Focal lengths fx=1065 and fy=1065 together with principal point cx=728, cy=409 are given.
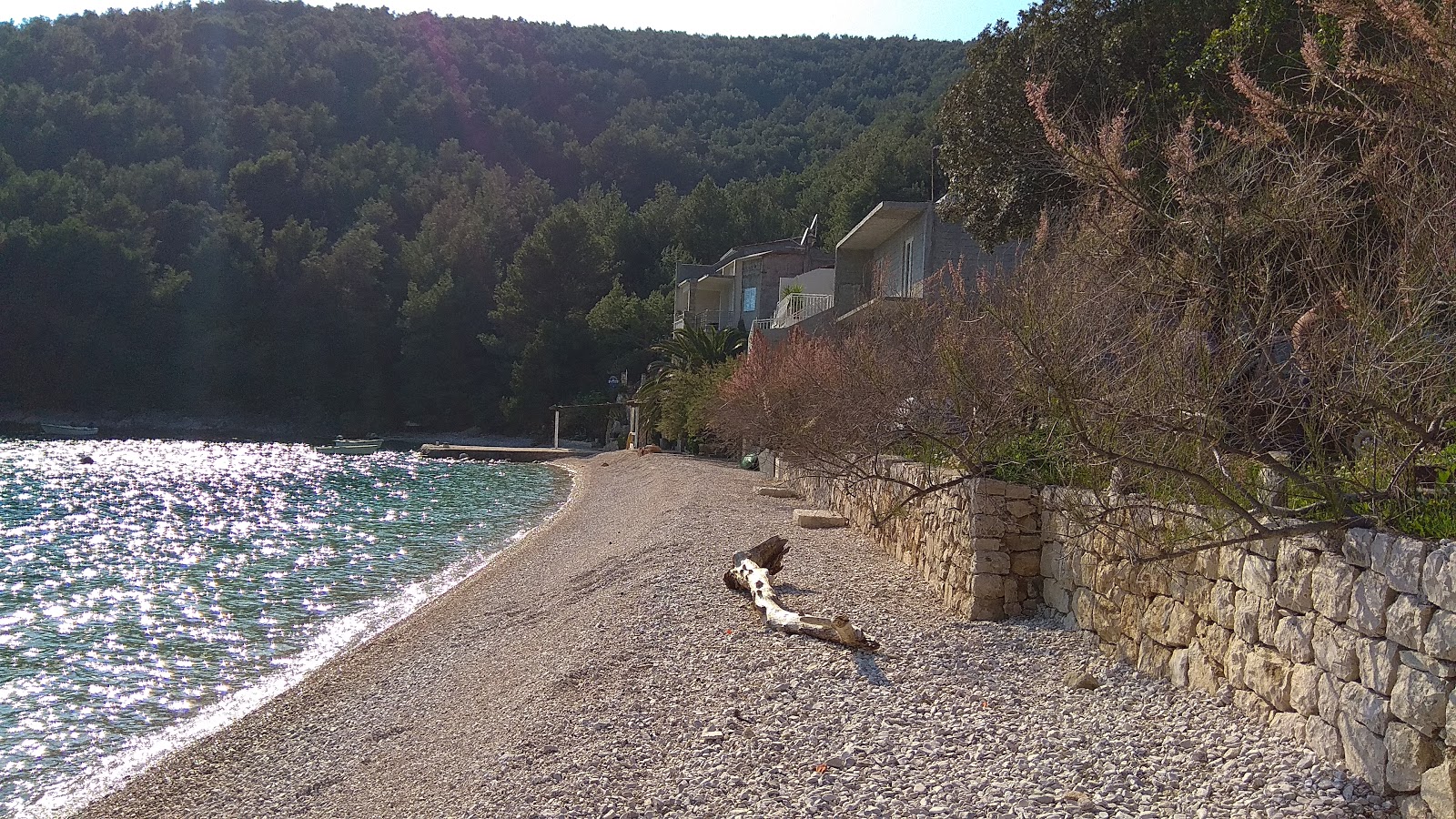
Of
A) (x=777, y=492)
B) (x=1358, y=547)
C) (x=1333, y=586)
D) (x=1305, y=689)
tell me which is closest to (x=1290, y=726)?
(x=1305, y=689)

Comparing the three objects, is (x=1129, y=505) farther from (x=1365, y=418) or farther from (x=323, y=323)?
(x=323, y=323)

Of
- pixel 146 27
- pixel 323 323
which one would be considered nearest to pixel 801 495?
pixel 323 323

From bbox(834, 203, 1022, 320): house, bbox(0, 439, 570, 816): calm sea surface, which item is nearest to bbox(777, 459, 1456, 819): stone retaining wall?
bbox(0, 439, 570, 816): calm sea surface

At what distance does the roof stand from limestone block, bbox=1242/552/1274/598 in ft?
69.3

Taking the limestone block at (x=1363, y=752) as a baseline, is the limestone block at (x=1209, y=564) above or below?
above

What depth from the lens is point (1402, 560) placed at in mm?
4734

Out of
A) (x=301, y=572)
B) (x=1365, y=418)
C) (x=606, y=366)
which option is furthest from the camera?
(x=606, y=366)

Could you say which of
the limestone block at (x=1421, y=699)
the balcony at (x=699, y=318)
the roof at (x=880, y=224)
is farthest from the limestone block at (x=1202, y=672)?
the balcony at (x=699, y=318)

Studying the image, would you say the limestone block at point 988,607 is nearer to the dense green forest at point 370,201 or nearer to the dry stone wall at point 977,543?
the dry stone wall at point 977,543

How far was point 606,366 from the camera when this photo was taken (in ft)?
210

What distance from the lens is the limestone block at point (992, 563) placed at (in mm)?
9172

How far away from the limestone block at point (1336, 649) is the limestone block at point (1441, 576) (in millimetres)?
606

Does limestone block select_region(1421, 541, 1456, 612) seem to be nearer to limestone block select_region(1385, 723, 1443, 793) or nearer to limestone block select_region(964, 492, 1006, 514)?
limestone block select_region(1385, 723, 1443, 793)

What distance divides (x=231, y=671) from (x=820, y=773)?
32.0ft
